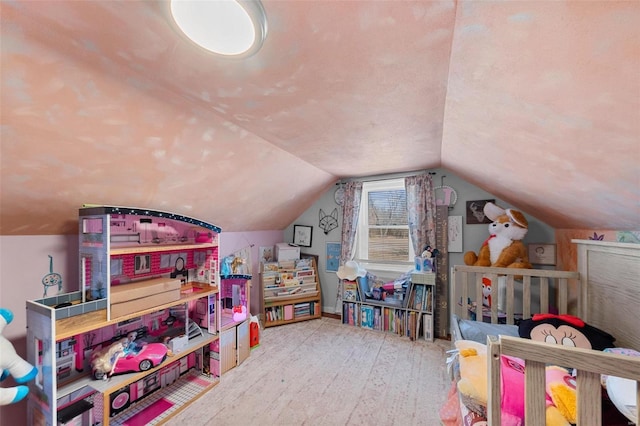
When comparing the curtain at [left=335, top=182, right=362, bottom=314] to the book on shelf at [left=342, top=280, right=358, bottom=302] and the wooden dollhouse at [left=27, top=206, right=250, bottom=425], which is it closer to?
the book on shelf at [left=342, top=280, right=358, bottom=302]

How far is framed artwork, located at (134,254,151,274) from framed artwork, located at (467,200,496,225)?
11.1 feet

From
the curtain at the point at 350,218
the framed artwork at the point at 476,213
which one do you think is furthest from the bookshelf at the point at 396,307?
the framed artwork at the point at 476,213

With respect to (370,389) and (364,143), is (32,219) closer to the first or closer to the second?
(364,143)

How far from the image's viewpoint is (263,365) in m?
2.48

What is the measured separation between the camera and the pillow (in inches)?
72.2

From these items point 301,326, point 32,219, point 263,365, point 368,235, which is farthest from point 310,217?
point 32,219

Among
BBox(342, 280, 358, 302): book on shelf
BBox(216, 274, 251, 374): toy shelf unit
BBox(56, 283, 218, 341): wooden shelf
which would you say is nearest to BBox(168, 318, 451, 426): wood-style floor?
BBox(216, 274, 251, 374): toy shelf unit

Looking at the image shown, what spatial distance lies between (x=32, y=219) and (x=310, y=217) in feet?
9.54

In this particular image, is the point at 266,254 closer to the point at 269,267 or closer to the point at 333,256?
the point at 269,267

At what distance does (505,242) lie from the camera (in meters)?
2.56

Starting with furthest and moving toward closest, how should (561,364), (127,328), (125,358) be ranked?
(127,328), (125,358), (561,364)

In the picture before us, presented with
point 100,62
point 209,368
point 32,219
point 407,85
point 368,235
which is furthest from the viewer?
point 368,235

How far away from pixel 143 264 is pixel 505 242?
3399mm

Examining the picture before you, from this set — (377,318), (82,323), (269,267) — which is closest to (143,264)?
(82,323)
